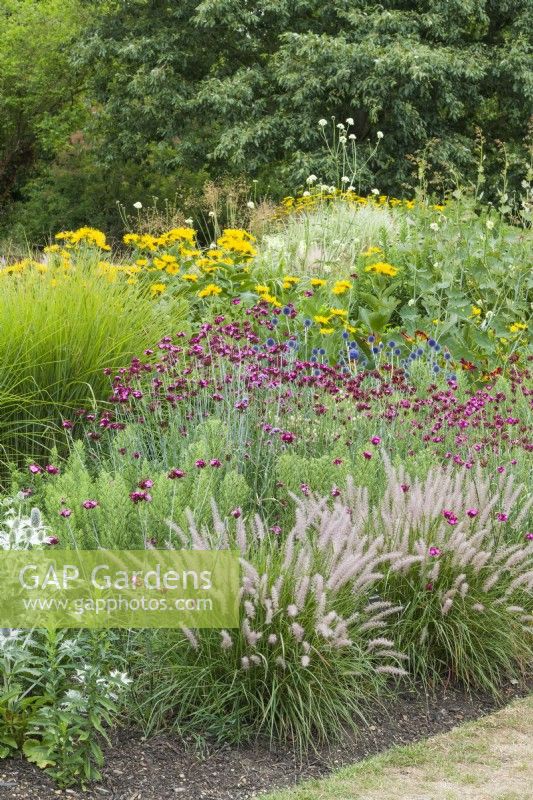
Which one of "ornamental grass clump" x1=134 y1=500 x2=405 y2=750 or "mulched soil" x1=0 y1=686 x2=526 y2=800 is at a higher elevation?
"ornamental grass clump" x1=134 y1=500 x2=405 y2=750

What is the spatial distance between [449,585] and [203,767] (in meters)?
1.17

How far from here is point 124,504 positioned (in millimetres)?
3629

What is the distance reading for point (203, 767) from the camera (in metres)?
3.17

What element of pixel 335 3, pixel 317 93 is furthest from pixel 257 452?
pixel 335 3

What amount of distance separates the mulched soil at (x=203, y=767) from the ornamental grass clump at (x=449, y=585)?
28cm

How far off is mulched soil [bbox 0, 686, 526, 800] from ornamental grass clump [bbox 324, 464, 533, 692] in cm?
28

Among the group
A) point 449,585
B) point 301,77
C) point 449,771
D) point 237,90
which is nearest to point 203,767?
point 449,771

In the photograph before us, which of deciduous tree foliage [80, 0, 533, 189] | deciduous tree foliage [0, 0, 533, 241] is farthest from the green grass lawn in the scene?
deciduous tree foliage [80, 0, 533, 189]

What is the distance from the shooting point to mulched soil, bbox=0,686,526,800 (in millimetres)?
2986

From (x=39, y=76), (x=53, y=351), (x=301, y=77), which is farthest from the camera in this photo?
(x=39, y=76)

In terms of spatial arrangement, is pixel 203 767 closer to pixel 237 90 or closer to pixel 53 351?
pixel 53 351

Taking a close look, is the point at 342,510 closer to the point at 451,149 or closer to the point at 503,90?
the point at 451,149

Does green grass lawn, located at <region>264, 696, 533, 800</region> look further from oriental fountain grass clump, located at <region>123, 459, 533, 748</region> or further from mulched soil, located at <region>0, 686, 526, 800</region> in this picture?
oriental fountain grass clump, located at <region>123, 459, 533, 748</region>

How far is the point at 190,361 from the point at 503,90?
15448mm
